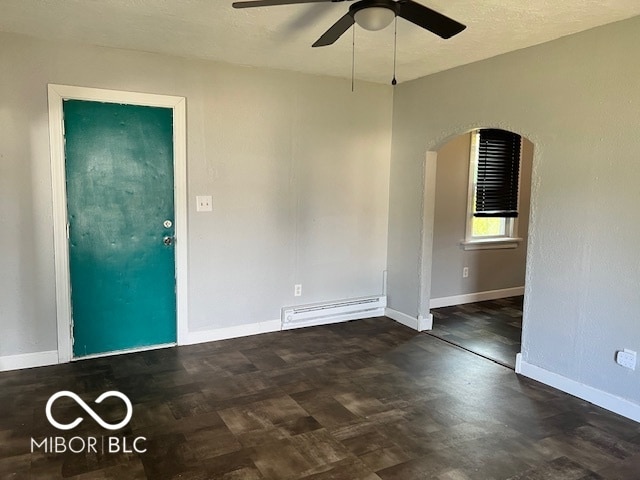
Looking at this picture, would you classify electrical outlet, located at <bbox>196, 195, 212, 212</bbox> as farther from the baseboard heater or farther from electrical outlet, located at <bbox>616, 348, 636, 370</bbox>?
electrical outlet, located at <bbox>616, 348, 636, 370</bbox>

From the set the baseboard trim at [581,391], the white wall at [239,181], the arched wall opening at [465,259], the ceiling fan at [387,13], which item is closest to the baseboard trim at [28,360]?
the white wall at [239,181]

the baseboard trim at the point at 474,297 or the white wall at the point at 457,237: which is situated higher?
the white wall at the point at 457,237

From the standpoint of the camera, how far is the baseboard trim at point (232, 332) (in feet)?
13.1

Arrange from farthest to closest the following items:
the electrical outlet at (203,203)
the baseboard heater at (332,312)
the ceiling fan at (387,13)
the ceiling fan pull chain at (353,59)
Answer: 1. the baseboard heater at (332,312)
2. the electrical outlet at (203,203)
3. the ceiling fan pull chain at (353,59)
4. the ceiling fan at (387,13)

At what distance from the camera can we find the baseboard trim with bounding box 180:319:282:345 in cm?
401

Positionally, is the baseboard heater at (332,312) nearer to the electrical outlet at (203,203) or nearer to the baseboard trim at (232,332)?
the baseboard trim at (232,332)

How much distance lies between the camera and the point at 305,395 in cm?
310

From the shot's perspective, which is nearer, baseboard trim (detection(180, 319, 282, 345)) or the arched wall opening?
baseboard trim (detection(180, 319, 282, 345))

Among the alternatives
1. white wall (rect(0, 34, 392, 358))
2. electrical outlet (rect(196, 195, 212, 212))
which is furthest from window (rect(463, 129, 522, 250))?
electrical outlet (rect(196, 195, 212, 212))

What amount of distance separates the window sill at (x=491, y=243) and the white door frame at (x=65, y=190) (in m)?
3.15

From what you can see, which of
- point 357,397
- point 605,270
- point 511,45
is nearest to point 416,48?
point 511,45

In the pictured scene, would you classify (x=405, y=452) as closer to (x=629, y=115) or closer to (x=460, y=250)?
(x=629, y=115)

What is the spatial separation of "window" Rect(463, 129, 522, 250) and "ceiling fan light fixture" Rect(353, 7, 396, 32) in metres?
3.40

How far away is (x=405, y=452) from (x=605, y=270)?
169 cm
